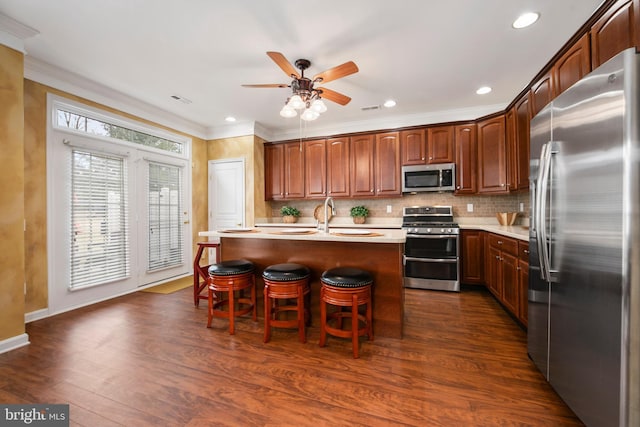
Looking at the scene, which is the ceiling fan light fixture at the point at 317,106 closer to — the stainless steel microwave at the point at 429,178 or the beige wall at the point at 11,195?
the stainless steel microwave at the point at 429,178

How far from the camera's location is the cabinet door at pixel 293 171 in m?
4.90

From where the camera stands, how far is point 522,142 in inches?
118

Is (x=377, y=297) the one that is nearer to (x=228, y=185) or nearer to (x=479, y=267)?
(x=479, y=267)

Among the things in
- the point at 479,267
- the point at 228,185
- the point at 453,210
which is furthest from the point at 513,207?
the point at 228,185

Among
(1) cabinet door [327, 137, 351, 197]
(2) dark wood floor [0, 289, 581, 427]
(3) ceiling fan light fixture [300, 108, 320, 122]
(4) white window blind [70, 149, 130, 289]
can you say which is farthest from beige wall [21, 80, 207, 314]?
(1) cabinet door [327, 137, 351, 197]

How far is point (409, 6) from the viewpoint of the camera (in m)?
2.00

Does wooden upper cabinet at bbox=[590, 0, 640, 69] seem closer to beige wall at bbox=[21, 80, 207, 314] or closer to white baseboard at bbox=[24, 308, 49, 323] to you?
beige wall at bbox=[21, 80, 207, 314]

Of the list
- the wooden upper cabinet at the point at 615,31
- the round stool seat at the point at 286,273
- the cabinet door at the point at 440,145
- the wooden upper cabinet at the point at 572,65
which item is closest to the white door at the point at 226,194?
the round stool seat at the point at 286,273

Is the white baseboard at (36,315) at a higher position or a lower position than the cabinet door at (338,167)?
lower

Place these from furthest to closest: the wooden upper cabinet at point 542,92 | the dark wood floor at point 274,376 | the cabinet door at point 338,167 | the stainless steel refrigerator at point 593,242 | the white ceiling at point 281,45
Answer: the cabinet door at point 338,167, the wooden upper cabinet at point 542,92, the white ceiling at point 281,45, the dark wood floor at point 274,376, the stainless steel refrigerator at point 593,242

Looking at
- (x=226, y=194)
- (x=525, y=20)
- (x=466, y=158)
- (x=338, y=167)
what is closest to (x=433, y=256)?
(x=466, y=158)

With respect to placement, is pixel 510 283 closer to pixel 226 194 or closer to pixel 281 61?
Answer: pixel 281 61

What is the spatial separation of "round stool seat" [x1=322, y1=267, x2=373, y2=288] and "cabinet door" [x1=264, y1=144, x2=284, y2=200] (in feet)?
10.00

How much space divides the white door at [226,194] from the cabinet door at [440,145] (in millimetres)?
3227
